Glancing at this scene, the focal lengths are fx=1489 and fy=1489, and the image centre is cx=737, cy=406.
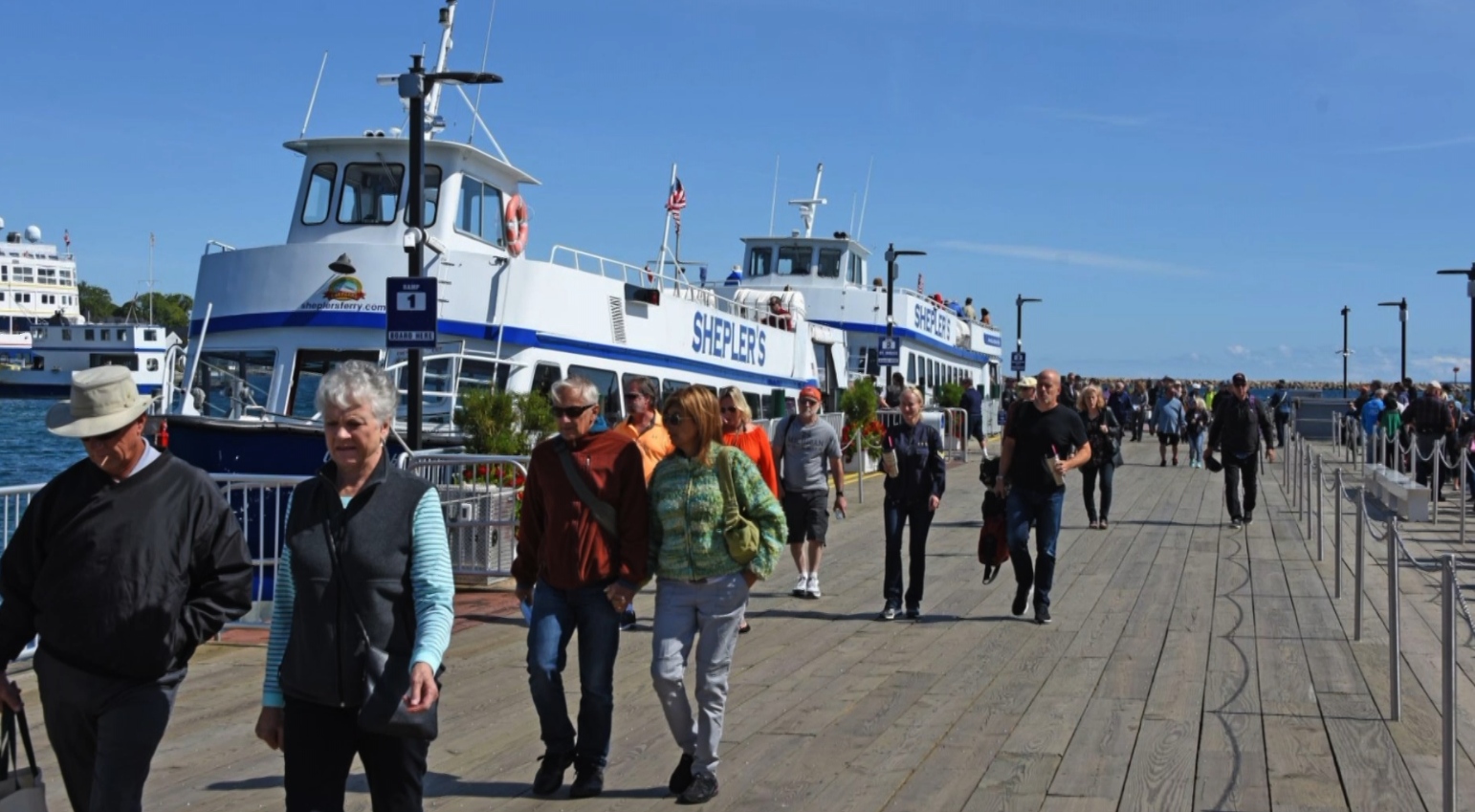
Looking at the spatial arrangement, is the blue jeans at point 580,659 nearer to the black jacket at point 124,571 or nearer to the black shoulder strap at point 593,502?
the black shoulder strap at point 593,502

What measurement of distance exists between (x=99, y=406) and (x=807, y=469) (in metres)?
7.55

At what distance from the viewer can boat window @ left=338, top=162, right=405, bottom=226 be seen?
58.9 feet

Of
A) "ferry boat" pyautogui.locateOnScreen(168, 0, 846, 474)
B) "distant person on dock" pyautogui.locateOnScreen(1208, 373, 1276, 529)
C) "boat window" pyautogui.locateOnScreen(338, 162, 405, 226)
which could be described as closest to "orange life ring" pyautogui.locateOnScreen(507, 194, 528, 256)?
"ferry boat" pyautogui.locateOnScreen(168, 0, 846, 474)

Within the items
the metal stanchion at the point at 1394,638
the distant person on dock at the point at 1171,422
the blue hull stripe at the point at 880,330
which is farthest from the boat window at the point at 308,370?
the blue hull stripe at the point at 880,330

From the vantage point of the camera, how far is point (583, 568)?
6.11 metres

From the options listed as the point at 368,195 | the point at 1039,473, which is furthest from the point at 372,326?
the point at 1039,473

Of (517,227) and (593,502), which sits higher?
(517,227)

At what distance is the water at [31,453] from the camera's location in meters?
37.3

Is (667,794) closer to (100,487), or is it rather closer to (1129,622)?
(100,487)

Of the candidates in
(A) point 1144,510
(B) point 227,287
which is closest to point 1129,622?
(A) point 1144,510

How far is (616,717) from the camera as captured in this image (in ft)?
25.6

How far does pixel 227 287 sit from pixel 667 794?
12.2 meters

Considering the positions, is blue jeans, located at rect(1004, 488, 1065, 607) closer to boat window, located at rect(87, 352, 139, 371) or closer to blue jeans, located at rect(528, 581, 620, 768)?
blue jeans, located at rect(528, 581, 620, 768)

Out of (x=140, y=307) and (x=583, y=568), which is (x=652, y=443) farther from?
(x=140, y=307)
